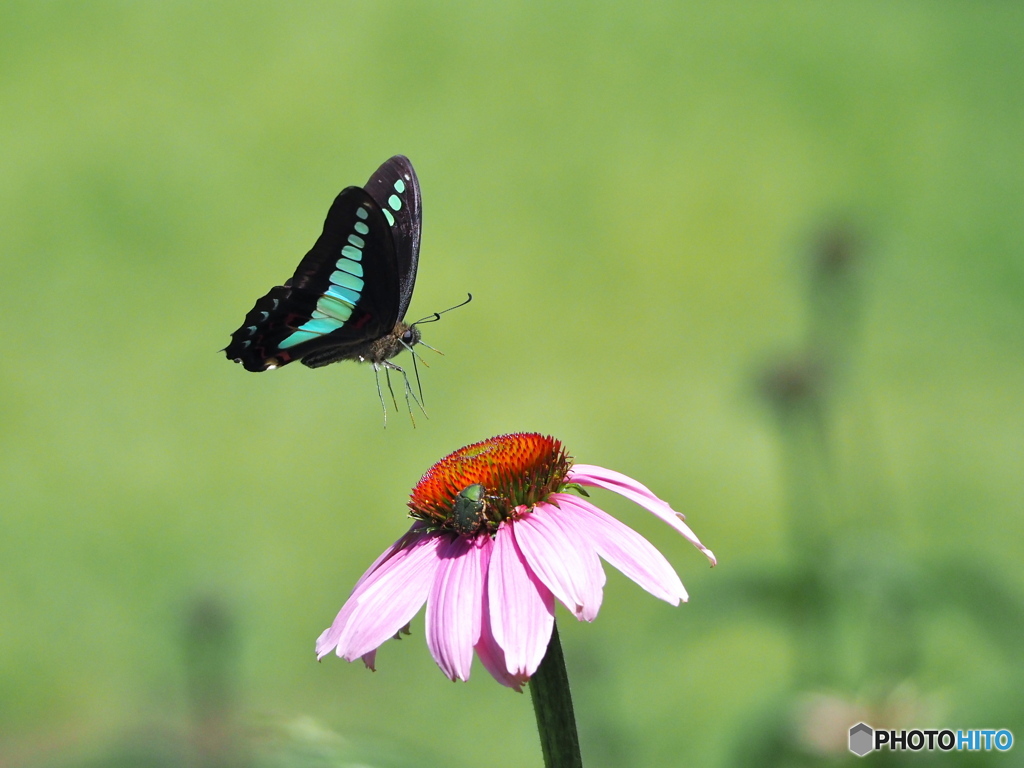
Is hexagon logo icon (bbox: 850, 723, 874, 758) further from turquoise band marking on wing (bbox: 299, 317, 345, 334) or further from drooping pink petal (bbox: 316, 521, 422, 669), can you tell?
turquoise band marking on wing (bbox: 299, 317, 345, 334)

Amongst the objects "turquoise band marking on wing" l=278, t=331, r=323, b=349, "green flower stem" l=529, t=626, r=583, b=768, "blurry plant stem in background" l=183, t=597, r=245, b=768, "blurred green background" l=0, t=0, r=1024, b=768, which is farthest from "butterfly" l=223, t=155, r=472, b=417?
"blurred green background" l=0, t=0, r=1024, b=768

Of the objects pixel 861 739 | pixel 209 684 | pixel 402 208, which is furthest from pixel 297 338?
pixel 861 739

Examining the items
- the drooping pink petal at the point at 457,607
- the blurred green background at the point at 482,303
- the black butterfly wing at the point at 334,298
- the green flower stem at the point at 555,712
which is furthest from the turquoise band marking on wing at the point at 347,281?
the blurred green background at the point at 482,303

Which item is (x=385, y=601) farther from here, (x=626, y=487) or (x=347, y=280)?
(x=347, y=280)

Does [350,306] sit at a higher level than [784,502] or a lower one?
lower

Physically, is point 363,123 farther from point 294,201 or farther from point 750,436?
point 750,436

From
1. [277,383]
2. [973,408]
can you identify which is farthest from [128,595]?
[973,408]
